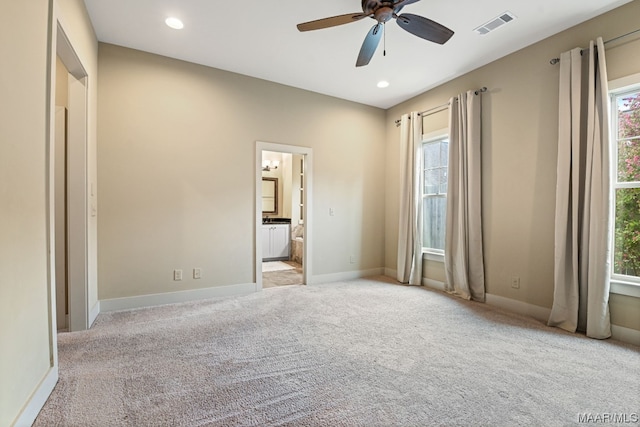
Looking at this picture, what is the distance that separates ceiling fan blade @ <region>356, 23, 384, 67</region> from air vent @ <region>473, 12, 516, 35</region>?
3.78 feet

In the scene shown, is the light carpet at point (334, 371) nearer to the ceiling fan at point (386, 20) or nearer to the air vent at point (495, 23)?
the ceiling fan at point (386, 20)

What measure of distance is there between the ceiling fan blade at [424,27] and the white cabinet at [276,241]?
16.1 ft

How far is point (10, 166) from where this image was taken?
1354mm

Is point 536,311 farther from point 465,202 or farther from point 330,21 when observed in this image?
point 330,21

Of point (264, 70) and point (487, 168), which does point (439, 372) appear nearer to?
point (487, 168)

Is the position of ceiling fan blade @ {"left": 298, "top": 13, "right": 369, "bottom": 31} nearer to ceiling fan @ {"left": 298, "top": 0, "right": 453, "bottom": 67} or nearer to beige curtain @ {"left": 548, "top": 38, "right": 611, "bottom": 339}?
ceiling fan @ {"left": 298, "top": 0, "right": 453, "bottom": 67}

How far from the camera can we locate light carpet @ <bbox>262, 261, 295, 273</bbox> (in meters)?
5.61

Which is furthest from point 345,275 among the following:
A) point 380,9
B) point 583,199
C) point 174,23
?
point 174,23

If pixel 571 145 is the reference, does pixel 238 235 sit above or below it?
below

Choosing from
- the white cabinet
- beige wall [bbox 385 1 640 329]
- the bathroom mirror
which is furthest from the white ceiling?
the bathroom mirror

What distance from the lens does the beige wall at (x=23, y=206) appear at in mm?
1301

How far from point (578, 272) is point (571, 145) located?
121 centimetres

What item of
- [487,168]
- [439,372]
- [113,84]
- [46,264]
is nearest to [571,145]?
[487,168]

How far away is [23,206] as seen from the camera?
4.85ft
